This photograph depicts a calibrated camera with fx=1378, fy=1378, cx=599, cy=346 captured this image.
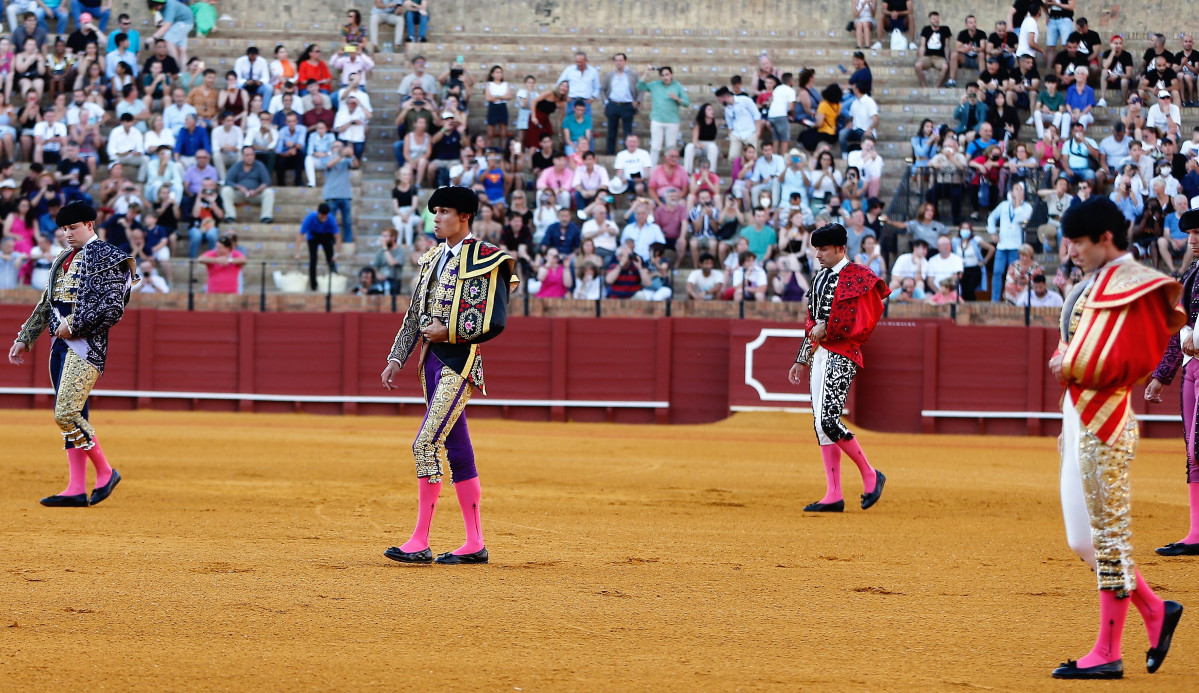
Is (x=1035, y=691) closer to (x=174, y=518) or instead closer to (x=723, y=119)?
(x=174, y=518)

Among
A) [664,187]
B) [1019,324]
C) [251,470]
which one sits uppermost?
[664,187]

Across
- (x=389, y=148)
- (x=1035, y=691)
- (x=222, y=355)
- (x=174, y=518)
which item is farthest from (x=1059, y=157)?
(x=1035, y=691)

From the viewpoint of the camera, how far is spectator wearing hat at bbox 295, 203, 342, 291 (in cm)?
1574

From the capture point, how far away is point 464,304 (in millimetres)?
5801

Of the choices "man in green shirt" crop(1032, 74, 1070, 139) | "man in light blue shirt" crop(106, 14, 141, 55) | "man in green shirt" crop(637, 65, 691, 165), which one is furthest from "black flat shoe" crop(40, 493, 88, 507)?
"man in light blue shirt" crop(106, 14, 141, 55)

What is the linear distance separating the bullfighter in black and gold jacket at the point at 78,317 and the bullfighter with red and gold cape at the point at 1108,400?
529 centimetres

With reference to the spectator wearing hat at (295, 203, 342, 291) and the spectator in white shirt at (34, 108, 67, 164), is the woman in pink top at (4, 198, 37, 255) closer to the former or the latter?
the spectator in white shirt at (34, 108, 67, 164)

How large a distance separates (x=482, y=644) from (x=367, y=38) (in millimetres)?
17691

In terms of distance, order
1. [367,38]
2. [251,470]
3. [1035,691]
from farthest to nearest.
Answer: [367,38] → [251,470] → [1035,691]

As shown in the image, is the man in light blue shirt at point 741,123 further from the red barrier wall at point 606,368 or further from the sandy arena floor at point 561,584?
the sandy arena floor at point 561,584

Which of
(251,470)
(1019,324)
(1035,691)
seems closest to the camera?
(1035,691)

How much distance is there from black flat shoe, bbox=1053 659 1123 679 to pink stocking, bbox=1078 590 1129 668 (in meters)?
0.01

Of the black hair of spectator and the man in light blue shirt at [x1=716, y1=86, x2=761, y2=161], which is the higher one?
the man in light blue shirt at [x1=716, y1=86, x2=761, y2=161]

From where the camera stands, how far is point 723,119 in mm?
18922
